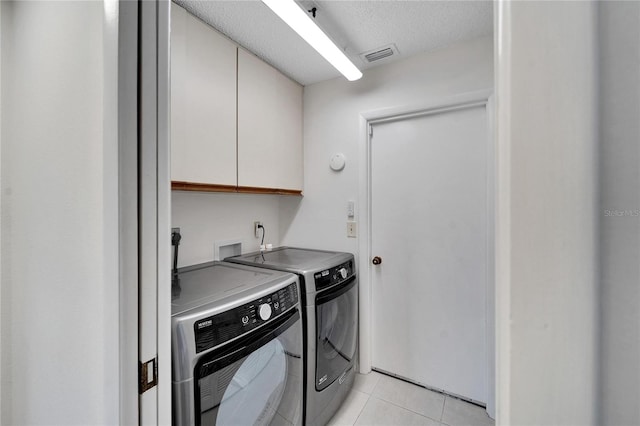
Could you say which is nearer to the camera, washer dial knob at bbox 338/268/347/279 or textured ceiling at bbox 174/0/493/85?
textured ceiling at bbox 174/0/493/85

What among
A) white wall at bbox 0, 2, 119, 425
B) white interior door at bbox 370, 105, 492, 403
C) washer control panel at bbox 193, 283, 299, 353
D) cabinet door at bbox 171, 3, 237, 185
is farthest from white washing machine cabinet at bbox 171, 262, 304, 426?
white interior door at bbox 370, 105, 492, 403

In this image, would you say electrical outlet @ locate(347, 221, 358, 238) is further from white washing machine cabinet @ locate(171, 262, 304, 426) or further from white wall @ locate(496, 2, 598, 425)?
white wall @ locate(496, 2, 598, 425)

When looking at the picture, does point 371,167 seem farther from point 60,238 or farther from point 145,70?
point 60,238

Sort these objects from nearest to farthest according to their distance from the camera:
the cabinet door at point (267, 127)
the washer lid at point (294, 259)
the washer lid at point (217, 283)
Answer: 1. the washer lid at point (217, 283)
2. the washer lid at point (294, 259)
3. the cabinet door at point (267, 127)

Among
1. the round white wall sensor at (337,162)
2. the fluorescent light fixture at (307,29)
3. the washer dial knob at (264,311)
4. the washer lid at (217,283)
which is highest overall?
the fluorescent light fixture at (307,29)

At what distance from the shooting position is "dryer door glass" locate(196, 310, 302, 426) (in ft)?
2.99

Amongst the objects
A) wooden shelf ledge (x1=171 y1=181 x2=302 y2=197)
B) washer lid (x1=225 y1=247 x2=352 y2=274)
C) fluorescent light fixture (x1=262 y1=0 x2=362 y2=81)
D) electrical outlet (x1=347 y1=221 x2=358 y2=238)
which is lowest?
washer lid (x1=225 y1=247 x2=352 y2=274)

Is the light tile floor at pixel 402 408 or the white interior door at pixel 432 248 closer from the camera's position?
the light tile floor at pixel 402 408

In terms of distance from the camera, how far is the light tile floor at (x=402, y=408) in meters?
1.61

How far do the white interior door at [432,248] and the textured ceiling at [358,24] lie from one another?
0.47m

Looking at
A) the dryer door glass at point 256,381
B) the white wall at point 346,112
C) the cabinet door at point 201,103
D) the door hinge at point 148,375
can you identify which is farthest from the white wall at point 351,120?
the door hinge at point 148,375

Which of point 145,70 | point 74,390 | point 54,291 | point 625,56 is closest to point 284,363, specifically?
point 74,390

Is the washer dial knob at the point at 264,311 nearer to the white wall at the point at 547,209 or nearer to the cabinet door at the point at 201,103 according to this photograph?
the cabinet door at the point at 201,103

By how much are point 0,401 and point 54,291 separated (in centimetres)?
59
